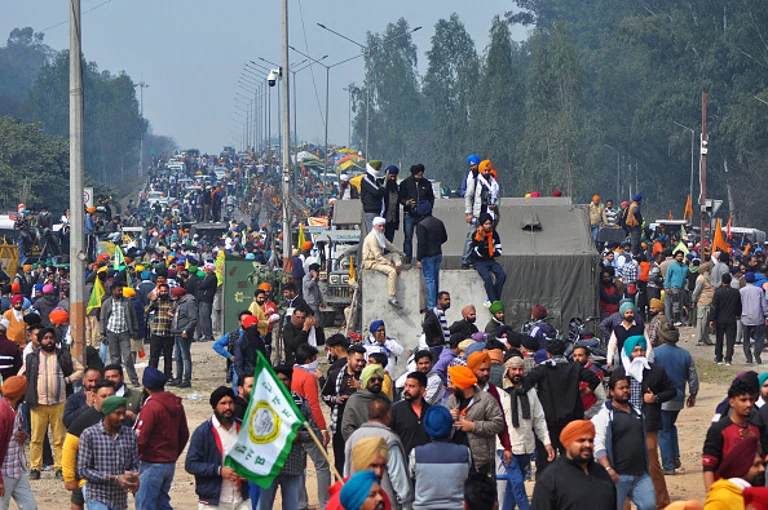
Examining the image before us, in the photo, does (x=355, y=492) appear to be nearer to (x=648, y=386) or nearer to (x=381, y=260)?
(x=648, y=386)

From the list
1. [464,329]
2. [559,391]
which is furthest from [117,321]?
[559,391]

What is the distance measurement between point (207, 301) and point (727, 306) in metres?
9.85

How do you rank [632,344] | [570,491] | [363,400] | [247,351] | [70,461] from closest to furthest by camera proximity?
1. [570,491]
2. [70,461]
3. [363,400]
4. [632,344]
5. [247,351]

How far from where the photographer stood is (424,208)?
70.3 feet

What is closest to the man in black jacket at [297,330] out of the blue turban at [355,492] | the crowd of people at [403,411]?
the crowd of people at [403,411]

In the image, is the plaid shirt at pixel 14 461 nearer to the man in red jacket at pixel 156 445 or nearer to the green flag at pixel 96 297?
the man in red jacket at pixel 156 445

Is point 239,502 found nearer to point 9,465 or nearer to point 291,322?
point 9,465

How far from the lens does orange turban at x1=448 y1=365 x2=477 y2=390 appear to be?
37.0ft

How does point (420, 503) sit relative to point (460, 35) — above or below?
below

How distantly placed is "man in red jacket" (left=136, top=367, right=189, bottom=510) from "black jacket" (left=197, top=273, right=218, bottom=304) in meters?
16.4

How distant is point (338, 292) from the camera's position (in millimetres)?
29703

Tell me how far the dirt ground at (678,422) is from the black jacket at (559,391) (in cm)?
220

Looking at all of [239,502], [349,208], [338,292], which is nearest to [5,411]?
[239,502]

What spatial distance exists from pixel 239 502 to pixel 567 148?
228 feet
